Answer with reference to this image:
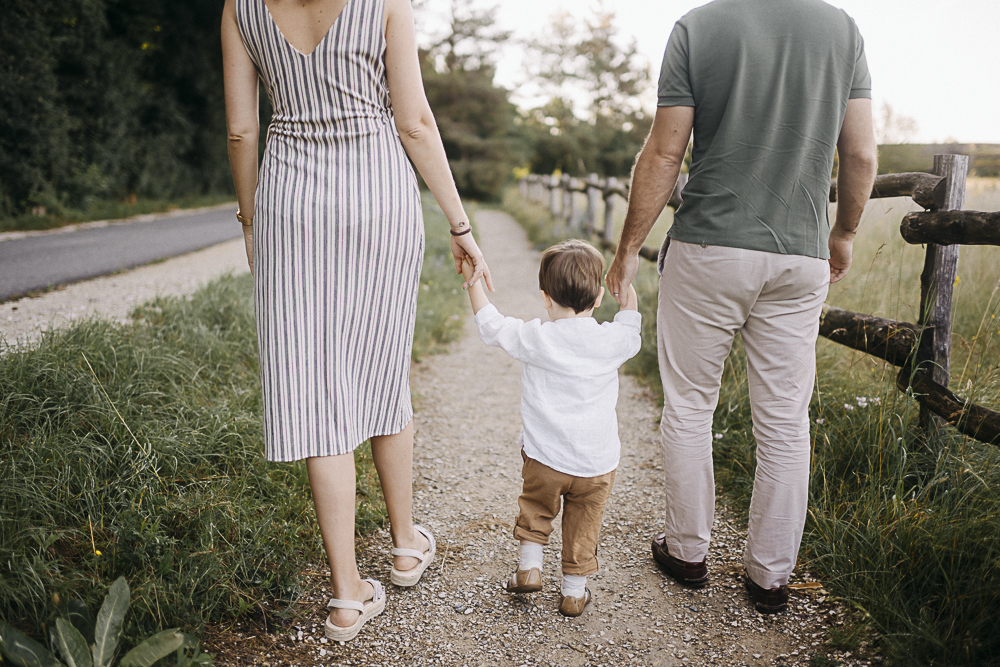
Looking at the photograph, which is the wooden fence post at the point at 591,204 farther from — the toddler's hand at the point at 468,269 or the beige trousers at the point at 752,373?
the toddler's hand at the point at 468,269

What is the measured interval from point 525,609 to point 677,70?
186cm

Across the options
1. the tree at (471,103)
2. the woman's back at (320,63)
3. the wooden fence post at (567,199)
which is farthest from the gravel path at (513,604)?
the tree at (471,103)

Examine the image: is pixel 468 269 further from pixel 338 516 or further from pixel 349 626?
pixel 349 626

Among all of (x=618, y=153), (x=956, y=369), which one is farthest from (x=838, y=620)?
(x=618, y=153)

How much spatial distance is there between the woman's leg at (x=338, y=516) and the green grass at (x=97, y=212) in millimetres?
9584

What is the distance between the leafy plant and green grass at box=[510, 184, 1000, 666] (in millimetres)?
1825

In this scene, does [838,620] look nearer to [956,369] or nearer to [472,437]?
[956,369]

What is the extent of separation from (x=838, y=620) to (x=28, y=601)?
2481 mm

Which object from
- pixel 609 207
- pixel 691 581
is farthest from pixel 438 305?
pixel 691 581

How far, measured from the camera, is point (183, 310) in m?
4.06

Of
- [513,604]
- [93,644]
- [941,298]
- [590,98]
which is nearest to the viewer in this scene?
[93,644]

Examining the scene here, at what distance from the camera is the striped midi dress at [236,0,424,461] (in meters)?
1.75

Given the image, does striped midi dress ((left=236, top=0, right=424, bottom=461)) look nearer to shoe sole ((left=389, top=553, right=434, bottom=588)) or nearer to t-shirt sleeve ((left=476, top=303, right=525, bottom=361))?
t-shirt sleeve ((left=476, top=303, right=525, bottom=361))

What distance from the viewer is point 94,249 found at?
779 cm
